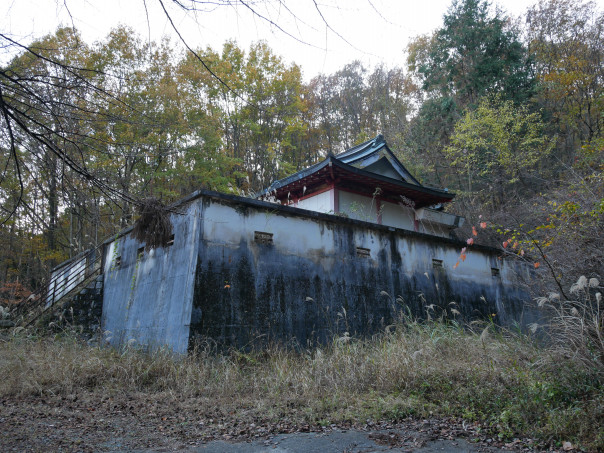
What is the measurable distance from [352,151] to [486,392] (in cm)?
1307

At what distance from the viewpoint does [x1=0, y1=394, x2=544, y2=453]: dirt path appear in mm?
3729

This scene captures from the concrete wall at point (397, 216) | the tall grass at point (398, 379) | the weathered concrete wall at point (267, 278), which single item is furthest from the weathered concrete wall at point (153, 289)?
the concrete wall at point (397, 216)

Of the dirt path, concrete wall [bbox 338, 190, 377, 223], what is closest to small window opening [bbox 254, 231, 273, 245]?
the dirt path

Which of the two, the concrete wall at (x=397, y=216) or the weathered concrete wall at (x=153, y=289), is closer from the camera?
the weathered concrete wall at (x=153, y=289)

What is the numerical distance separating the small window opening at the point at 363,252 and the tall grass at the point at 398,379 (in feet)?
9.16

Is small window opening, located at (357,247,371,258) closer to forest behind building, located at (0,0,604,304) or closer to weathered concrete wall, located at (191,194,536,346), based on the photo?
weathered concrete wall, located at (191,194,536,346)

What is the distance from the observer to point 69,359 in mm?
6762

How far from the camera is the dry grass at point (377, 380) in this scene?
13.5 ft

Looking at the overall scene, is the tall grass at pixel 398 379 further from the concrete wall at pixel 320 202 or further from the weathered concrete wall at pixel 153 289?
the concrete wall at pixel 320 202

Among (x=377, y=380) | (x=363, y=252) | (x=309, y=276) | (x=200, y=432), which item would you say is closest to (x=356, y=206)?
(x=363, y=252)

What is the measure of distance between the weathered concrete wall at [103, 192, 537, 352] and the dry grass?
0.77 meters

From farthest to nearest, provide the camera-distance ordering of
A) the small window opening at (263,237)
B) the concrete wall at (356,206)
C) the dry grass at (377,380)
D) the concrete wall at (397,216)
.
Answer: the concrete wall at (397,216)
the concrete wall at (356,206)
the small window opening at (263,237)
the dry grass at (377,380)

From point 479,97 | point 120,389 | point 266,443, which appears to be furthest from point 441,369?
point 479,97

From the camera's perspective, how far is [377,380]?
535 cm
